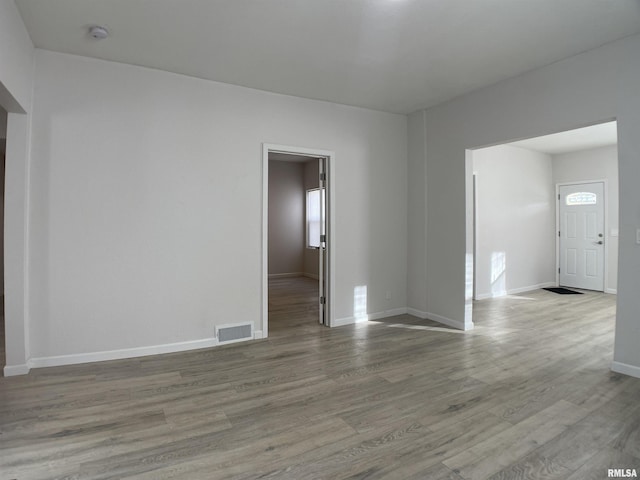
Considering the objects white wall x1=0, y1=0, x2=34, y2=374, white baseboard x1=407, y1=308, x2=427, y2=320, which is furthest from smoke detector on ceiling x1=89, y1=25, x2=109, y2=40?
white baseboard x1=407, y1=308, x2=427, y2=320

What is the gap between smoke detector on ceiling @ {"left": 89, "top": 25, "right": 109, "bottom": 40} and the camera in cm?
272

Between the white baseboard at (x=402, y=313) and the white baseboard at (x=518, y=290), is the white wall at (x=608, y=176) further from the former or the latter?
the white baseboard at (x=402, y=313)

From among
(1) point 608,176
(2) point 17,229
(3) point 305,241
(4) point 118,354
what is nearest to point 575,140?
(1) point 608,176

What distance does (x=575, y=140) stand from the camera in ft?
20.3

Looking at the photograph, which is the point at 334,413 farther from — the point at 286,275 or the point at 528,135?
the point at 286,275

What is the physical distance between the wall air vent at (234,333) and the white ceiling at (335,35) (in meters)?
2.68

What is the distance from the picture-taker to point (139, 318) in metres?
3.39

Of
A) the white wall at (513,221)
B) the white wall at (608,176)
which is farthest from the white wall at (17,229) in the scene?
the white wall at (608,176)

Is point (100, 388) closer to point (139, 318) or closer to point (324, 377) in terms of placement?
point (139, 318)

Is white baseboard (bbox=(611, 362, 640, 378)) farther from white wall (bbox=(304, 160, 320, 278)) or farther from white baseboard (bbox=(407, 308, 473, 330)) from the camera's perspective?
white wall (bbox=(304, 160, 320, 278))

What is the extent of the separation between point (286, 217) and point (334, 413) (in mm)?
7022

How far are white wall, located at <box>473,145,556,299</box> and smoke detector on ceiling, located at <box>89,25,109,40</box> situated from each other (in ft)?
18.3

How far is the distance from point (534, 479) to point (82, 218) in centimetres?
386

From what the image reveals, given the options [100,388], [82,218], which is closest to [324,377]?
[100,388]
